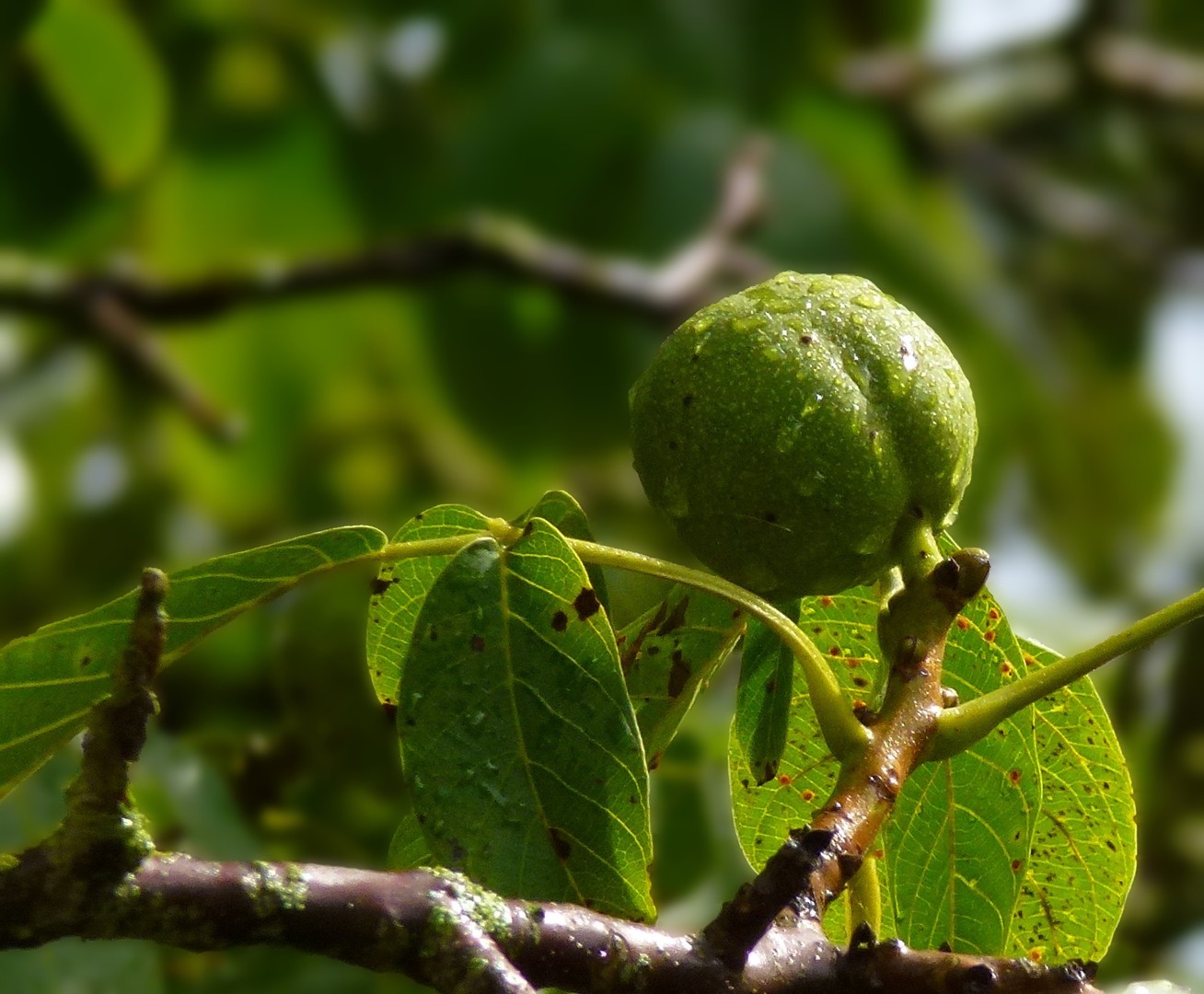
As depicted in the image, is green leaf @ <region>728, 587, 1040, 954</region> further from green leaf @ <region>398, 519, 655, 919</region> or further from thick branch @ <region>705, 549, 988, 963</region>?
green leaf @ <region>398, 519, 655, 919</region>

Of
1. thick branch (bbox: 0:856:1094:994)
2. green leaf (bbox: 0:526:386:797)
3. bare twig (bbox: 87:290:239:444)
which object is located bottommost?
thick branch (bbox: 0:856:1094:994)

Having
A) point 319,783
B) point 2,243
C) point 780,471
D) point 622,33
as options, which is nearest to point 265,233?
point 2,243

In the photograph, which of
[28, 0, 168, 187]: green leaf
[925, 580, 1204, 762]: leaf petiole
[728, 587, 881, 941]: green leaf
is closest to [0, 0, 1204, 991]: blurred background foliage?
[28, 0, 168, 187]: green leaf

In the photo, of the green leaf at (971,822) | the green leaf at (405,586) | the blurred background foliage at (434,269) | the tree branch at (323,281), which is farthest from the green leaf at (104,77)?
the green leaf at (971,822)

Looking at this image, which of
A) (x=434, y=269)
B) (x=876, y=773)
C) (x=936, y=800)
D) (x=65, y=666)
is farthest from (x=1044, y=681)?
(x=434, y=269)

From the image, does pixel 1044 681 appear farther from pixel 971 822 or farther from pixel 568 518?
pixel 568 518

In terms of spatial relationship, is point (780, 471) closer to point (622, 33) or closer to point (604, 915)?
point (604, 915)

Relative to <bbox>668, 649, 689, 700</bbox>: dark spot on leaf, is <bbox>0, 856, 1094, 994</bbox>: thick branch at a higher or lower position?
lower
